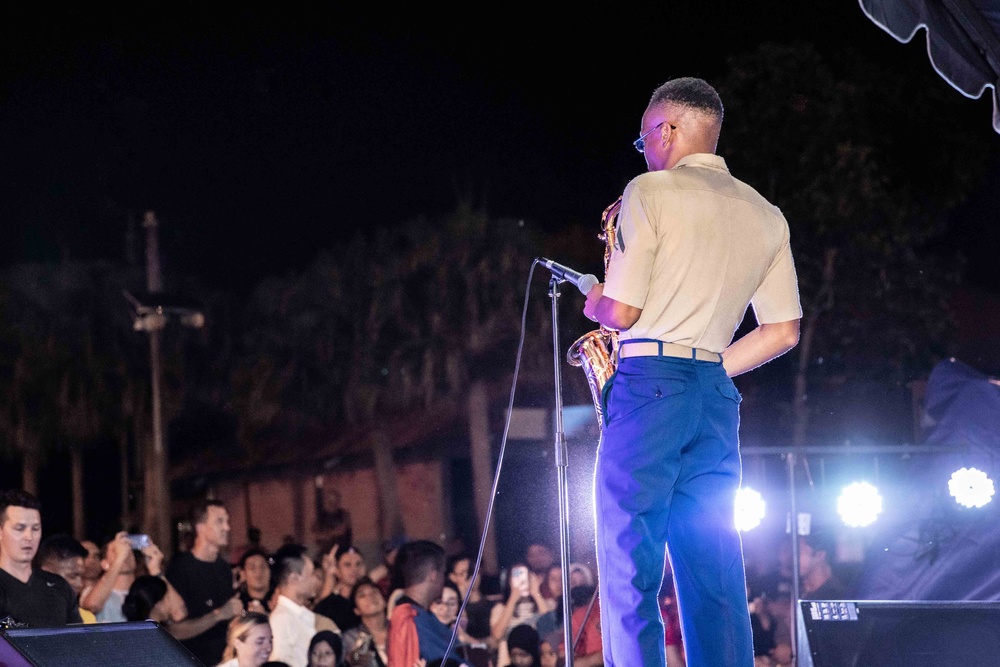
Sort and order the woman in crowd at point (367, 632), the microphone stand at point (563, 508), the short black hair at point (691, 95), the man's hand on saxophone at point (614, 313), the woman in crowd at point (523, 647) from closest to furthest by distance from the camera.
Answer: the man's hand on saxophone at point (614, 313)
the short black hair at point (691, 95)
the microphone stand at point (563, 508)
the woman in crowd at point (367, 632)
the woman in crowd at point (523, 647)

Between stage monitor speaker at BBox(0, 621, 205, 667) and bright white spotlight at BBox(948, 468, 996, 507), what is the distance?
15.7 ft

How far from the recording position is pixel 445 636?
6.05 m

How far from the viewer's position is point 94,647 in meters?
3.14

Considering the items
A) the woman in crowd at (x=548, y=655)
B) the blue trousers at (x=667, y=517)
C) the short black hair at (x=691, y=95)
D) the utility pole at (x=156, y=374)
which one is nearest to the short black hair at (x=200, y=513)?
the woman in crowd at (x=548, y=655)

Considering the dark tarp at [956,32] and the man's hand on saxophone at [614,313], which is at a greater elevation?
the dark tarp at [956,32]

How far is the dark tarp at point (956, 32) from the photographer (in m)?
4.14

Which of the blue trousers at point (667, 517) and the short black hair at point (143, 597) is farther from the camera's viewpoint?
the short black hair at point (143, 597)

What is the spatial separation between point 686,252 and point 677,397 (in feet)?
1.23

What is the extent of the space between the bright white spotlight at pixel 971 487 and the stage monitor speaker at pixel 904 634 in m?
2.84

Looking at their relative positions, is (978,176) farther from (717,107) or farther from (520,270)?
(717,107)

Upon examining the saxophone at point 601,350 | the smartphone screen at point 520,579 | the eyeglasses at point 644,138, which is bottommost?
the smartphone screen at point 520,579

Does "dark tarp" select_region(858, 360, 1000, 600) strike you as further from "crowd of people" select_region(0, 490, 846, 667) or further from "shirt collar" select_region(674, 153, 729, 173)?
"shirt collar" select_region(674, 153, 729, 173)

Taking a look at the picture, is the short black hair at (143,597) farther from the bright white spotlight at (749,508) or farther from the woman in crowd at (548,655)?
the bright white spotlight at (749,508)

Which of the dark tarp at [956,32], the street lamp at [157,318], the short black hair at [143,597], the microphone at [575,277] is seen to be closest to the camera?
the microphone at [575,277]
